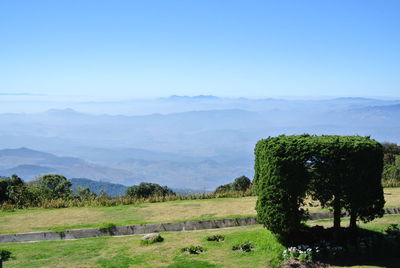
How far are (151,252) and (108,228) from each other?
4.04 m

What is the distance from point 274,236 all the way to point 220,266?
2.85m

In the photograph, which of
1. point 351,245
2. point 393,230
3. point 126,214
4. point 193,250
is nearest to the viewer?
point 351,245

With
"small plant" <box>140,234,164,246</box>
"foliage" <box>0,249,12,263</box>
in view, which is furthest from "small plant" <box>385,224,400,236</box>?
"foliage" <box>0,249,12,263</box>

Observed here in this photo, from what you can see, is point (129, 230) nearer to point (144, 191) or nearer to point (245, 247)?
point (245, 247)

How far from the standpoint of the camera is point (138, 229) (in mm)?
18203

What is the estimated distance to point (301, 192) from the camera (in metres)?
13.7

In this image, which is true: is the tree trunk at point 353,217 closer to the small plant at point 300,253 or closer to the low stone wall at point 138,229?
the small plant at point 300,253

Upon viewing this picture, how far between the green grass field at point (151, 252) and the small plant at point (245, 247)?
20 cm

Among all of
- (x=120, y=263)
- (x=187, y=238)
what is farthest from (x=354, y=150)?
(x=120, y=263)

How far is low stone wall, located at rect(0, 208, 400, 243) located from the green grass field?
→ 82 cm

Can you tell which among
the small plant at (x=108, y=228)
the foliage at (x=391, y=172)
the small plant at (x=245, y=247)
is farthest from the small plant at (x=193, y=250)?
the foliage at (x=391, y=172)

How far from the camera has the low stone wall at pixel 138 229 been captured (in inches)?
673

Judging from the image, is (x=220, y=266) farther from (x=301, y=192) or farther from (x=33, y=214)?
(x=33, y=214)

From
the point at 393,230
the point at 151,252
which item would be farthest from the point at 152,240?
the point at 393,230
